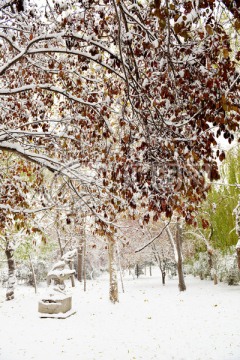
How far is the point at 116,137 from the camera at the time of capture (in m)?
5.79

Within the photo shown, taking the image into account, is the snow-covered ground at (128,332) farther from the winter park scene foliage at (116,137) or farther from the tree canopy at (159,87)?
the tree canopy at (159,87)

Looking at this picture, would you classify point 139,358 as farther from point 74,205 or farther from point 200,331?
point 74,205

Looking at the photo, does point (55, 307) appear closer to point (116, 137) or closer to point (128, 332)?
point (128, 332)

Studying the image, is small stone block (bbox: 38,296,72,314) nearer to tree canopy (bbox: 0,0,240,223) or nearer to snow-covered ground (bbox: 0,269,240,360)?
snow-covered ground (bbox: 0,269,240,360)

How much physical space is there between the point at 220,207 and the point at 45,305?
10.8 metres

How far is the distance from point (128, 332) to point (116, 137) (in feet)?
26.5

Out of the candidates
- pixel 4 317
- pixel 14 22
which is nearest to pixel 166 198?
pixel 14 22

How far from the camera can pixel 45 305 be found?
13.8 metres

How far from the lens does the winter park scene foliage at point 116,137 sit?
3.42 m

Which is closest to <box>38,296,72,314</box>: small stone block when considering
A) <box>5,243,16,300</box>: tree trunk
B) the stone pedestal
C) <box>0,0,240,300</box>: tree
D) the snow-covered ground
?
the stone pedestal

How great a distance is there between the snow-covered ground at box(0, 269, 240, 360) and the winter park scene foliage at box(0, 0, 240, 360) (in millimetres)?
64

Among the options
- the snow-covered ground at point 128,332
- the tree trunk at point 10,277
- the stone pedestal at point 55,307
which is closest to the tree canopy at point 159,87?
the snow-covered ground at point 128,332

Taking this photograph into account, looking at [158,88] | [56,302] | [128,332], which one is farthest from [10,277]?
[158,88]

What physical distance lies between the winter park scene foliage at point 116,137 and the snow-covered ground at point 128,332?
0.21ft
